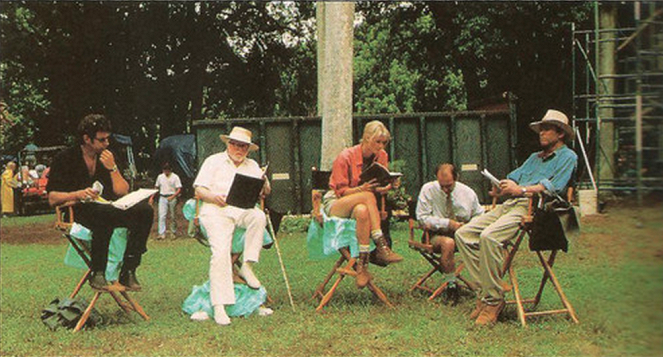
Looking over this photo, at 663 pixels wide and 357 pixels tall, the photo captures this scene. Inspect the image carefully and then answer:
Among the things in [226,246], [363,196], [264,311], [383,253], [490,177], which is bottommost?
[264,311]

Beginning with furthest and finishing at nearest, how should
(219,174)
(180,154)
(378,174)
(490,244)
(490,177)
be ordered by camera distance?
(180,154) < (219,174) < (378,174) < (490,244) < (490,177)

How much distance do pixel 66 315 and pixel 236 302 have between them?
1223 millimetres

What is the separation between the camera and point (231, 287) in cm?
579

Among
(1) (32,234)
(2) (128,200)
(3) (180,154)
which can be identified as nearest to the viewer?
(2) (128,200)

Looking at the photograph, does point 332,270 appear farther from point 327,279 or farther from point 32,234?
point 32,234

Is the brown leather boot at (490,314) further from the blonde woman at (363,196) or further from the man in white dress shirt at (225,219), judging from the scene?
the man in white dress shirt at (225,219)

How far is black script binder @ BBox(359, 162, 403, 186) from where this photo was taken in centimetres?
616

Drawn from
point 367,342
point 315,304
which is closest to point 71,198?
point 315,304

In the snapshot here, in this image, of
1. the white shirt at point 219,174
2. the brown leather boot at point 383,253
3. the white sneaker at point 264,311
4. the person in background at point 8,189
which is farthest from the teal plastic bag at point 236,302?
the person in background at point 8,189

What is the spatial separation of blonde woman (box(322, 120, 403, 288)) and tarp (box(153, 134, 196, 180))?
1490 centimetres

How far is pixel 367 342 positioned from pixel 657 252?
3812 millimetres

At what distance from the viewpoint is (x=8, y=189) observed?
23531 mm

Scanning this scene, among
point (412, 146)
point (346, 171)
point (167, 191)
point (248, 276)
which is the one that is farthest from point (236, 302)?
point (412, 146)

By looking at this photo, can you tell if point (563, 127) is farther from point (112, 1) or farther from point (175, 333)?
point (112, 1)
